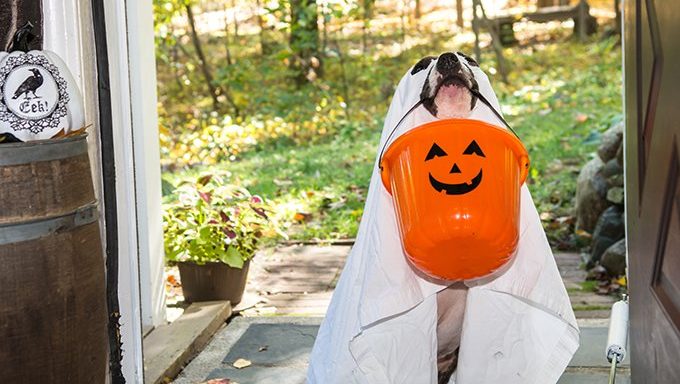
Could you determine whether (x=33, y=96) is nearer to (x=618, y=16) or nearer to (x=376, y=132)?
(x=376, y=132)

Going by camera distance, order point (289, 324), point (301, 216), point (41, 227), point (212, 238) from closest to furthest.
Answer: point (41, 227) < point (289, 324) < point (212, 238) < point (301, 216)

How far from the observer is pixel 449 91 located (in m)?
2.59

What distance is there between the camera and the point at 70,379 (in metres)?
2.64

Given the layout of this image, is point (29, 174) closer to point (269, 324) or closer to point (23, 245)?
point (23, 245)

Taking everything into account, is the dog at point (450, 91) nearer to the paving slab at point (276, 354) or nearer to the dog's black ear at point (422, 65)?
the dog's black ear at point (422, 65)

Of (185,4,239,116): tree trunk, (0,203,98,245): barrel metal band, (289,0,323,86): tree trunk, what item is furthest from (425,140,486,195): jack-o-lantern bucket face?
(185,4,239,116): tree trunk

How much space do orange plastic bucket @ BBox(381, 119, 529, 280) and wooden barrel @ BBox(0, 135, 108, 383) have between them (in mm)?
857

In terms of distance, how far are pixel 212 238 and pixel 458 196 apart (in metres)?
2.43

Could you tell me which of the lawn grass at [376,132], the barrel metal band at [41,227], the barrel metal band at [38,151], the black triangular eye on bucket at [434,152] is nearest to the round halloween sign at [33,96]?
the barrel metal band at [38,151]

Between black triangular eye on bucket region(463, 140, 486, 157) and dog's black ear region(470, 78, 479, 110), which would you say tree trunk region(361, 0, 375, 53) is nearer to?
dog's black ear region(470, 78, 479, 110)

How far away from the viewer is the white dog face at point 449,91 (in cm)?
259

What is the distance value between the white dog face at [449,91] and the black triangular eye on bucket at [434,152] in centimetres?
18

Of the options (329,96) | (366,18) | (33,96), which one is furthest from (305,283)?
(366,18)

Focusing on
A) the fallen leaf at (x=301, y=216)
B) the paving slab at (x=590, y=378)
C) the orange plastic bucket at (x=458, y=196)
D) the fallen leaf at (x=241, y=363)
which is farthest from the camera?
the fallen leaf at (x=301, y=216)
